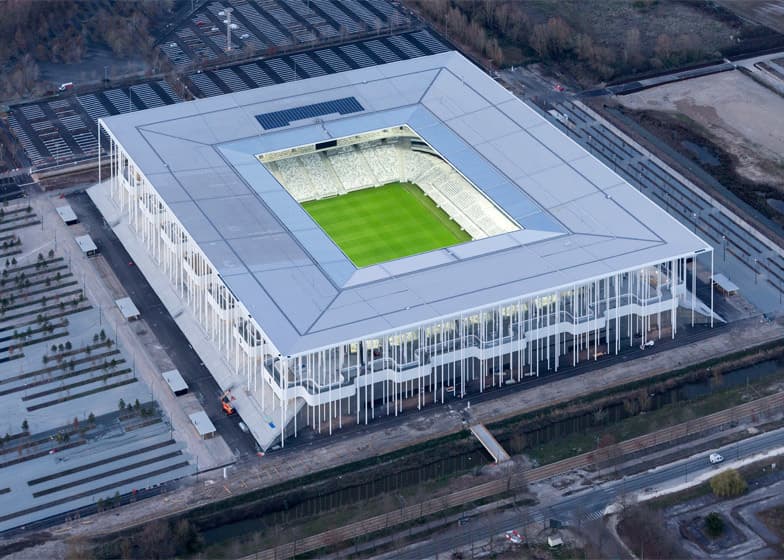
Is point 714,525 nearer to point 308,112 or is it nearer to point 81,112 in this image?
point 308,112

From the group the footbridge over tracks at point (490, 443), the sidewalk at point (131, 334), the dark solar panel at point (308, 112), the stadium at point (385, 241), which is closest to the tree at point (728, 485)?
the footbridge over tracks at point (490, 443)

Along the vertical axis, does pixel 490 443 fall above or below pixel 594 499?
below

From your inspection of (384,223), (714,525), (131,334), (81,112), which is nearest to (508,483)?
(714,525)

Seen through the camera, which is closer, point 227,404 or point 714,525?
point 714,525

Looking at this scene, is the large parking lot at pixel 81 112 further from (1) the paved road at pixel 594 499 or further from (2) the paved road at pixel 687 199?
(1) the paved road at pixel 594 499

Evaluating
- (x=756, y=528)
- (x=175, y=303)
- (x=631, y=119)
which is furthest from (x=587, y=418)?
A: (x=631, y=119)

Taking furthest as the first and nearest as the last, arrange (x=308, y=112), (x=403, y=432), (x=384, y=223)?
1. (x=308, y=112)
2. (x=384, y=223)
3. (x=403, y=432)
